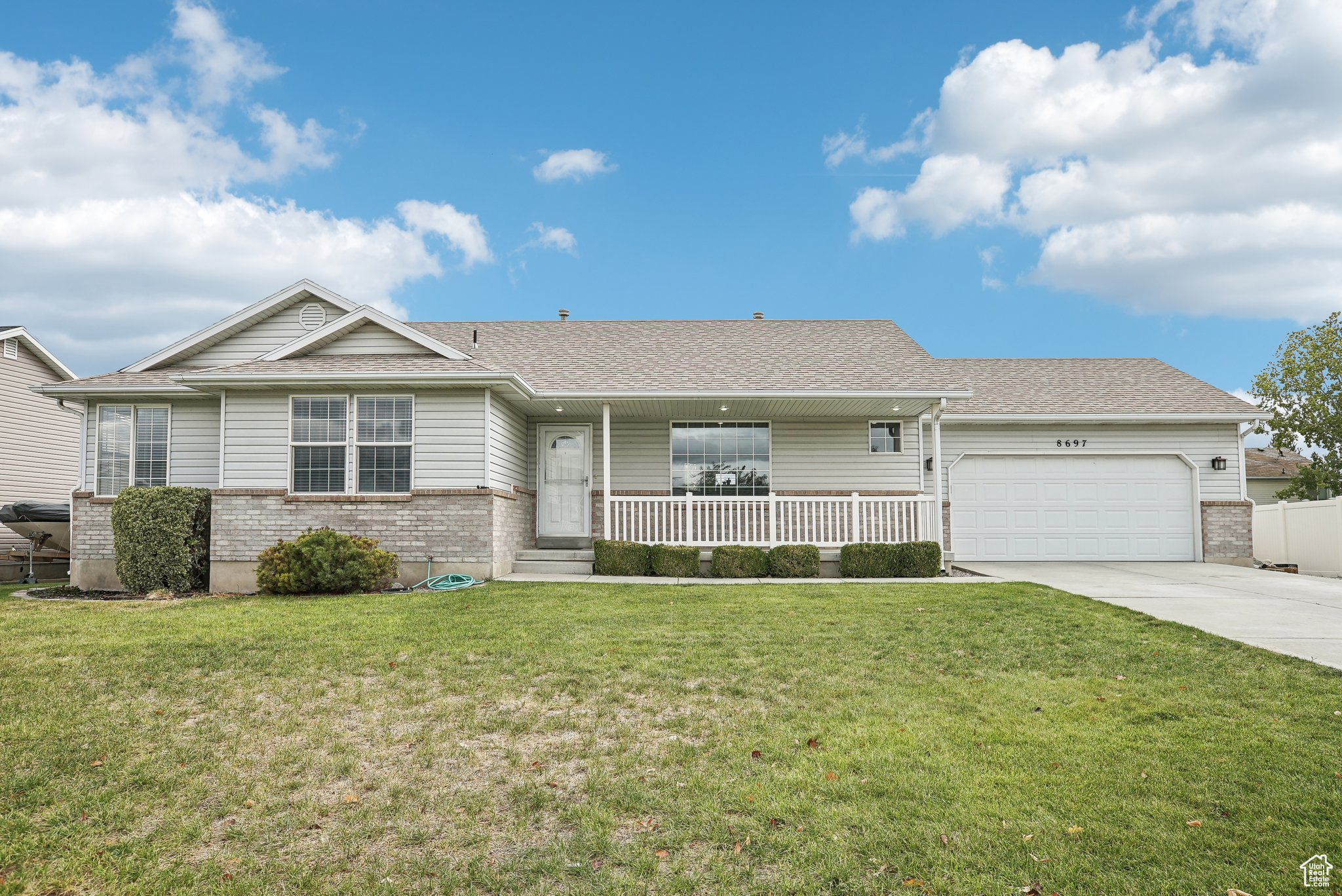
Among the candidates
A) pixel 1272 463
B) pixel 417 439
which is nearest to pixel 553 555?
pixel 417 439

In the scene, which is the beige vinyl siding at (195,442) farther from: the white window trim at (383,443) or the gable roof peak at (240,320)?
the white window trim at (383,443)

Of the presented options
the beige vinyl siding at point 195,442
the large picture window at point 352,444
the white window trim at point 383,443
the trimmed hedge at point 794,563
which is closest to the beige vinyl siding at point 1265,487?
the trimmed hedge at point 794,563

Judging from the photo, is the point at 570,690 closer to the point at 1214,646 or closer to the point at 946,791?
the point at 946,791

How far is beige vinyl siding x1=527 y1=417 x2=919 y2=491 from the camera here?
49.2 ft

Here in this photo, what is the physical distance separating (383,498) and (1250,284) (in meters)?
20.1

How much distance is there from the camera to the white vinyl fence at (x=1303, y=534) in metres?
13.9

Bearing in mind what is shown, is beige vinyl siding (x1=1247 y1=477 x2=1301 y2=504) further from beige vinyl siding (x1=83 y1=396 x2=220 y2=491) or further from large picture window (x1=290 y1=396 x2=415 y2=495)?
beige vinyl siding (x1=83 y1=396 x2=220 y2=491)

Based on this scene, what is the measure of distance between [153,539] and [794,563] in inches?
375

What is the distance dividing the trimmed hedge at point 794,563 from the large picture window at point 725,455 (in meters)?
2.35

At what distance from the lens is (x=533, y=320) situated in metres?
18.1

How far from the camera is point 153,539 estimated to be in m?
11.6

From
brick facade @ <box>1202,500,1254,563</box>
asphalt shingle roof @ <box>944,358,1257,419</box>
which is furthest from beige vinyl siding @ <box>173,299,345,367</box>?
brick facade @ <box>1202,500,1254,563</box>

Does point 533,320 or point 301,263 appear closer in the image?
point 301,263

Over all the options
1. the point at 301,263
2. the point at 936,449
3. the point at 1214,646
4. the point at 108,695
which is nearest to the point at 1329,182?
the point at 936,449
